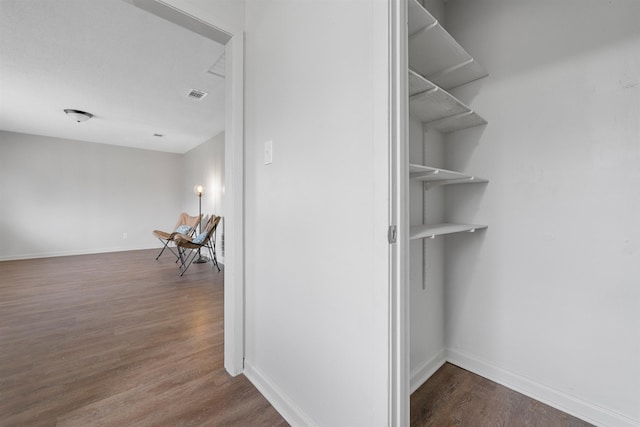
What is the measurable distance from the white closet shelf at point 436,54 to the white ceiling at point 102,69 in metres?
1.91

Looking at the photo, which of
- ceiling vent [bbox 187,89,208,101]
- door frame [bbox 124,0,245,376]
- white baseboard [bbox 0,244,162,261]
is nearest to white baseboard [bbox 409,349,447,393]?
door frame [bbox 124,0,245,376]

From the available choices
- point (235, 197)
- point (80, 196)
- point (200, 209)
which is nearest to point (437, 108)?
point (235, 197)

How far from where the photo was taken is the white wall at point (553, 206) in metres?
1.19

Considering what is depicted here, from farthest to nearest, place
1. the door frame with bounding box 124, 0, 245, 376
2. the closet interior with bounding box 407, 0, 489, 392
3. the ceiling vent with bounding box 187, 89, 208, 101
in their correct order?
1. the ceiling vent with bounding box 187, 89, 208, 101
2. the door frame with bounding box 124, 0, 245, 376
3. the closet interior with bounding box 407, 0, 489, 392

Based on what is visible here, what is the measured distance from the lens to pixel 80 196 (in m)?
5.67

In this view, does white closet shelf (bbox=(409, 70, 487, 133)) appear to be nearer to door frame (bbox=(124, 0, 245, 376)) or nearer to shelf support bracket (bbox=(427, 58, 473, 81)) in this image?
shelf support bracket (bbox=(427, 58, 473, 81))

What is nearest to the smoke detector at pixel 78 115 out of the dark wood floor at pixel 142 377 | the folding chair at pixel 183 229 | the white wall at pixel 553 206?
the folding chair at pixel 183 229

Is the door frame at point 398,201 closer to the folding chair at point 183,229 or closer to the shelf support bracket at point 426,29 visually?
the shelf support bracket at point 426,29

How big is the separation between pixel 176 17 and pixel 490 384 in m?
2.66

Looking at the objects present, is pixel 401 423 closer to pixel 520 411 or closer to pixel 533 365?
pixel 520 411

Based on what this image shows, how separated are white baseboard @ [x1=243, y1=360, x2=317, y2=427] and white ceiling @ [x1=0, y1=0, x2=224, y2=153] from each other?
266 cm

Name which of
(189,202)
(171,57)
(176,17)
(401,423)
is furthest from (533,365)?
(189,202)

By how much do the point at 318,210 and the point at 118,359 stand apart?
1.80 metres

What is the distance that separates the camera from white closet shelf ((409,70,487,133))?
1.18 meters
